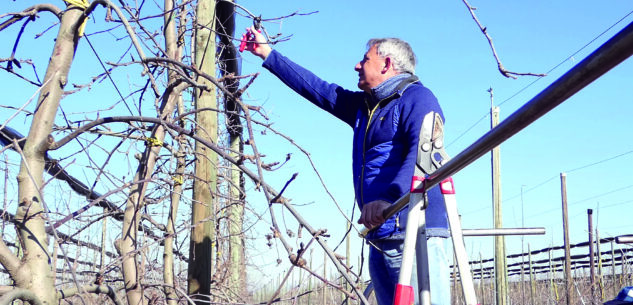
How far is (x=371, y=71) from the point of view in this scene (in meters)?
2.99

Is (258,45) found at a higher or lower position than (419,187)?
higher

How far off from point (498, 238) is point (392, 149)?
1410 centimetres

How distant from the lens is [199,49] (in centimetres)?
427

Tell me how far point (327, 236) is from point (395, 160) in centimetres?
76

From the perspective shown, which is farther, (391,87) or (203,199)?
(203,199)

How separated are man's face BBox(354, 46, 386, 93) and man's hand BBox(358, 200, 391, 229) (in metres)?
0.59

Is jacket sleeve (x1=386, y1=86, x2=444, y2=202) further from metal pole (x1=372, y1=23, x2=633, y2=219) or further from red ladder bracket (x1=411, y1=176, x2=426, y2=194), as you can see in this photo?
metal pole (x1=372, y1=23, x2=633, y2=219)

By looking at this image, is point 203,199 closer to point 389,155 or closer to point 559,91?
point 389,155

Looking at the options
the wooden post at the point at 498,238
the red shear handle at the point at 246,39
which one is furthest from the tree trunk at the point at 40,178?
the wooden post at the point at 498,238

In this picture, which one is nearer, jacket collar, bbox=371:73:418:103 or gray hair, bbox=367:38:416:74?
jacket collar, bbox=371:73:418:103

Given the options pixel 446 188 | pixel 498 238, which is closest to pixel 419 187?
pixel 446 188

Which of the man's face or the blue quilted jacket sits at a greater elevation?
the man's face

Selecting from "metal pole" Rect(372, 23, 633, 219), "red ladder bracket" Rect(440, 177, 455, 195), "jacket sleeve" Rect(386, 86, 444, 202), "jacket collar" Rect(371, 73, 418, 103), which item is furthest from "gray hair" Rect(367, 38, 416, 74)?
"metal pole" Rect(372, 23, 633, 219)

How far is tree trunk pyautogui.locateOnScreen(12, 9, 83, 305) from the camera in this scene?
236cm
